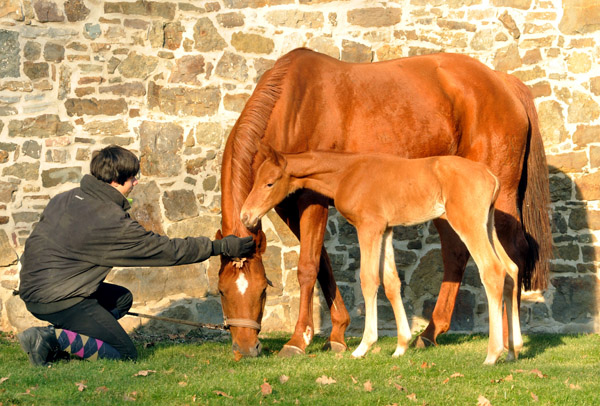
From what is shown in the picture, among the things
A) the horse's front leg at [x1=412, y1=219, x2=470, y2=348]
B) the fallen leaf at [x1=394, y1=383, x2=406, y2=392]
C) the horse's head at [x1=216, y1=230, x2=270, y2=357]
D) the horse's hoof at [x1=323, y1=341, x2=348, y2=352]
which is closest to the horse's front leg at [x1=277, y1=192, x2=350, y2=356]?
the horse's hoof at [x1=323, y1=341, x2=348, y2=352]

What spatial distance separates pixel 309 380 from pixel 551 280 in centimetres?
489

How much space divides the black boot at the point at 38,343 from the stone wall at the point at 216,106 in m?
2.91

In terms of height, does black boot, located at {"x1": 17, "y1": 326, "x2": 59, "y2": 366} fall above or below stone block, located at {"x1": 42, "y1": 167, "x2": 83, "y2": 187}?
below

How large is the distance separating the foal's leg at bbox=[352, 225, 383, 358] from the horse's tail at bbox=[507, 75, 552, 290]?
7.99ft

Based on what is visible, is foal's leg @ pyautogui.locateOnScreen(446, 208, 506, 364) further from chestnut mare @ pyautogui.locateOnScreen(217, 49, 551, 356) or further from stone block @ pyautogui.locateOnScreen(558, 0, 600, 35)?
stone block @ pyautogui.locateOnScreen(558, 0, 600, 35)

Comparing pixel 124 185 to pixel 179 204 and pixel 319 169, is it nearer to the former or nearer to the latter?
pixel 319 169

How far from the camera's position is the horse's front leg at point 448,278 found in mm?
7066

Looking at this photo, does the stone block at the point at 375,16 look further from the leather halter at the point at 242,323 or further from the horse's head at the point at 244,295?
the leather halter at the point at 242,323

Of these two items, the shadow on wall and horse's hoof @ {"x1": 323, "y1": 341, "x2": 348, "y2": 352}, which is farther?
the shadow on wall

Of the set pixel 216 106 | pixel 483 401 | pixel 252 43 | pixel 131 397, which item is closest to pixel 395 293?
pixel 483 401

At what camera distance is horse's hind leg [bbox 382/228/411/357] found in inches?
226

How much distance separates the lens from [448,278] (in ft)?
24.0

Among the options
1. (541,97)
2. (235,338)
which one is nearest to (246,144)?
(235,338)

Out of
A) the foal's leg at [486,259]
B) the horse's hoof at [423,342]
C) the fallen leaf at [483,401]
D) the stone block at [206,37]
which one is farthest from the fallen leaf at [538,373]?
the stone block at [206,37]
